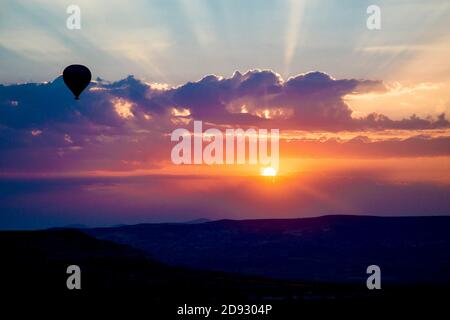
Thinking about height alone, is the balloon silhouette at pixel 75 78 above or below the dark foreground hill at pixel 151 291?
above

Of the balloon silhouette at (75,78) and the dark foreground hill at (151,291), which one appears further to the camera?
the balloon silhouette at (75,78)

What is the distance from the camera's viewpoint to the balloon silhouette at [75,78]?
241 feet

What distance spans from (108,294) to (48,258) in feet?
86.0

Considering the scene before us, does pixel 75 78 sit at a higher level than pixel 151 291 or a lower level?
higher

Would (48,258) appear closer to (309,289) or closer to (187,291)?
(187,291)

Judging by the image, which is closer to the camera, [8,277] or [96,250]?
[8,277]

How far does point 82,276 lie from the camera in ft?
210

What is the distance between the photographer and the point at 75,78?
73750 millimetres

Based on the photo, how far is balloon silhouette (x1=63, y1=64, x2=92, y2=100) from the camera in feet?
241
